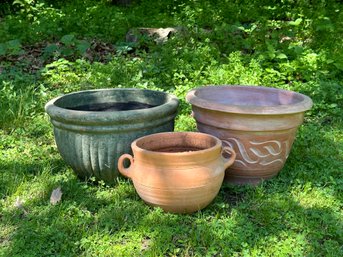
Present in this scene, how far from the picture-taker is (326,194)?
3527mm

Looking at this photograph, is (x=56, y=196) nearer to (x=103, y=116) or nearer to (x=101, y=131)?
(x=101, y=131)

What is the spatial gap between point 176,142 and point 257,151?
58cm

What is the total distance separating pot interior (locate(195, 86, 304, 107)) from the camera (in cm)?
404

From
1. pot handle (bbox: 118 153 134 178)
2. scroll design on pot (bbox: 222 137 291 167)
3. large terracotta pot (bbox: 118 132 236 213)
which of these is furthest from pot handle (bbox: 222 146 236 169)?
pot handle (bbox: 118 153 134 178)

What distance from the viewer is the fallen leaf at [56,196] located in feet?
11.1

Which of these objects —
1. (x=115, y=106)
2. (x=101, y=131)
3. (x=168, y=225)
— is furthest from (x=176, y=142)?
(x=115, y=106)

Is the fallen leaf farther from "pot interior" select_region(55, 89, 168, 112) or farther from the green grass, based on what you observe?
"pot interior" select_region(55, 89, 168, 112)

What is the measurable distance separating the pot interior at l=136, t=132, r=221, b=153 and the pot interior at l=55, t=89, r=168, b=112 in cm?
58

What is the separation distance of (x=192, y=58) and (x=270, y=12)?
349cm

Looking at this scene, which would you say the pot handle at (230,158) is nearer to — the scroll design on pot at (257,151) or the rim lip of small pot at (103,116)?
the scroll design on pot at (257,151)

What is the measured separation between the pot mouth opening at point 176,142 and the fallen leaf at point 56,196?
666 mm

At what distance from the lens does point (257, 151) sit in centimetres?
355

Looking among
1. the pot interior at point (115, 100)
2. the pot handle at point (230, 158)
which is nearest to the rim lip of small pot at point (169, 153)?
the pot handle at point (230, 158)

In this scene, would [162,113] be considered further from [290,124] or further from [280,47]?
[280,47]
